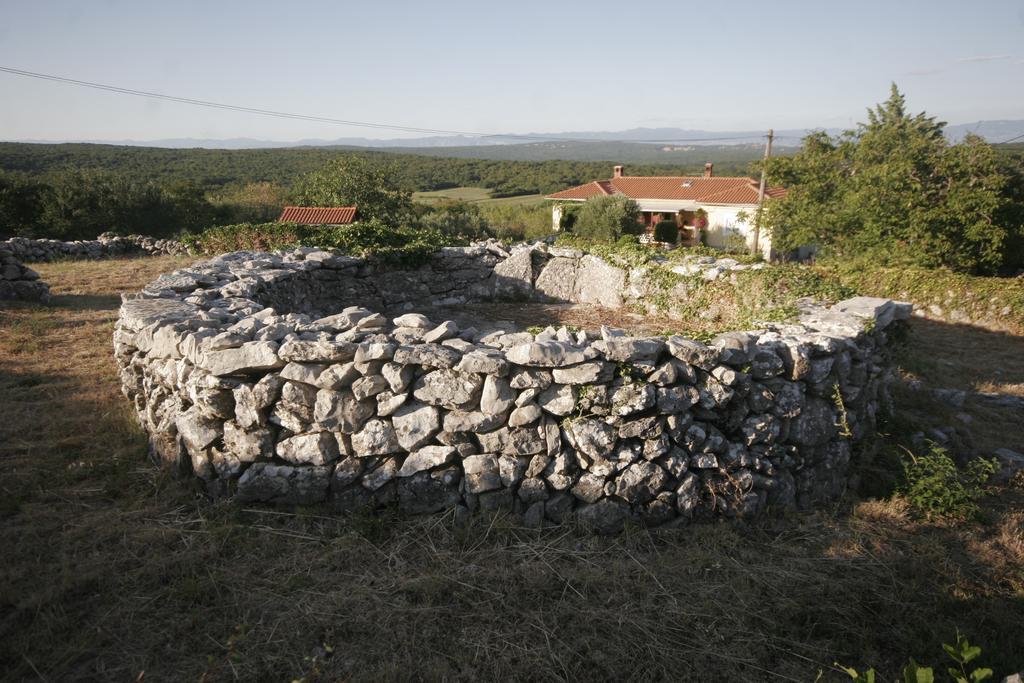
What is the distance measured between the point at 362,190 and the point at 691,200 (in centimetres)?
2463

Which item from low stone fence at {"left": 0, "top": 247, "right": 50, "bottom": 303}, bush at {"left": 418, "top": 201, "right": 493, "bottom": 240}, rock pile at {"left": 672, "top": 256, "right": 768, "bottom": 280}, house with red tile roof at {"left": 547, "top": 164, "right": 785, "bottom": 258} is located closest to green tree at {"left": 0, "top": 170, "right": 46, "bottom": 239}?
bush at {"left": 418, "top": 201, "right": 493, "bottom": 240}

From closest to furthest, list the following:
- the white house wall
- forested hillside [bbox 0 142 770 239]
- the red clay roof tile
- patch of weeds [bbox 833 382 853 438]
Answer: patch of weeds [bbox 833 382 853 438]
forested hillside [bbox 0 142 770 239]
the white house wall
the red clay roof tile

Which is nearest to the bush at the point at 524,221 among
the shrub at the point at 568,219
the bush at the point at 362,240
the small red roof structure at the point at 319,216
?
the shrub at the point at 568,219

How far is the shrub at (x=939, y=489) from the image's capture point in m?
4.89

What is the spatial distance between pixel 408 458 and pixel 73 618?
2.29 m

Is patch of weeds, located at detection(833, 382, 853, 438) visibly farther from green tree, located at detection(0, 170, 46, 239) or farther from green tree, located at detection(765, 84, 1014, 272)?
green tree, located at detection(0, 170, 46, 239)

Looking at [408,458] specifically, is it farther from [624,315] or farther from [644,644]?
[624,315]

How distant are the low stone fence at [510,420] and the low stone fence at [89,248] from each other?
1623 centimetres

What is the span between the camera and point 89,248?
19.3 meters

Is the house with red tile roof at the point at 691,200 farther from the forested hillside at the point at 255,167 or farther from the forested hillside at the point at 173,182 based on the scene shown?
the forested hillside at the point at 255,167

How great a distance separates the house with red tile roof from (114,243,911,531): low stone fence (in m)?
33.8

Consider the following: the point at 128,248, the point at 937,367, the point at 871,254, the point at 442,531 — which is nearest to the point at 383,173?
the point at 128,248

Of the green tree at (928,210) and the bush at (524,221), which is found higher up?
the green tree at (928,210)

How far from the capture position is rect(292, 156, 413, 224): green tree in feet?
128
